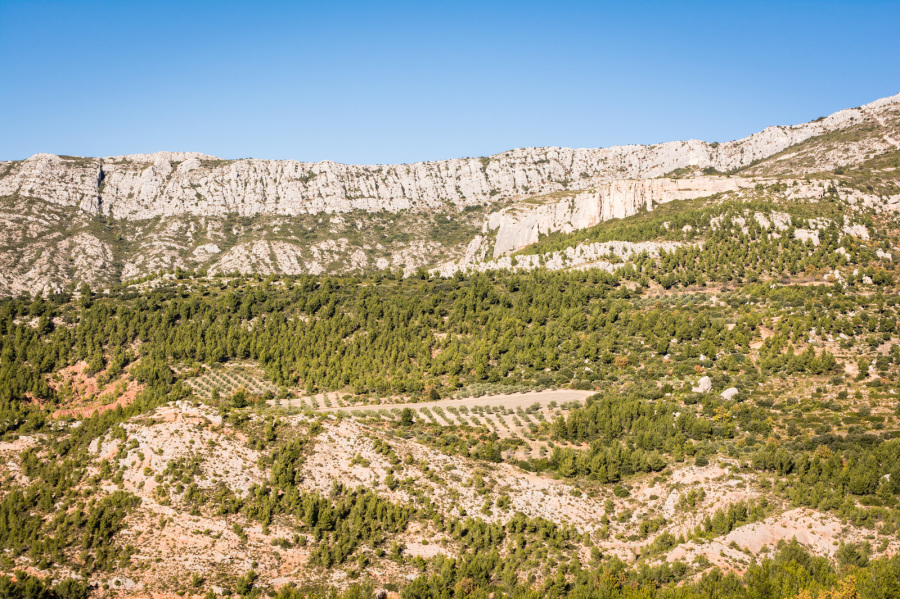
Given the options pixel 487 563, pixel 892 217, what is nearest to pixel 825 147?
pixel 892 217

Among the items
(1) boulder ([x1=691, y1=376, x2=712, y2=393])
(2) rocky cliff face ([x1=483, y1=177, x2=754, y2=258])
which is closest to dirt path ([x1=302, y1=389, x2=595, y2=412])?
(1) boulder ([x1=691, y1=376, x2=712, y2=393])

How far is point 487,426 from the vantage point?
69.5 metres

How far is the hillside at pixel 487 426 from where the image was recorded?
137 feet

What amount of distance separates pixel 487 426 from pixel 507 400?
1088cm

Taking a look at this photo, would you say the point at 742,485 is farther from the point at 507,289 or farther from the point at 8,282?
the point at 8,282

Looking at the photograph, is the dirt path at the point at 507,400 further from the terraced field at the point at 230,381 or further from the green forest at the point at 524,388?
the terraced field at the point at 230,381

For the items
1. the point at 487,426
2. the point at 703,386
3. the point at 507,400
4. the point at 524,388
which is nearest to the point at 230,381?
the point at 507,400

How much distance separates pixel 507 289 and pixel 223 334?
53583 millimetres

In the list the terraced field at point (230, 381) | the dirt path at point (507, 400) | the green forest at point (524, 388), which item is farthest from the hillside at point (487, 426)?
the terraced field at point (230, 381)

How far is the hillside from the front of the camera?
4169cm

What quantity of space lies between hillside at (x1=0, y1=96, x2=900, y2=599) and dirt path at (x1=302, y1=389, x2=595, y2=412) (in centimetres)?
52

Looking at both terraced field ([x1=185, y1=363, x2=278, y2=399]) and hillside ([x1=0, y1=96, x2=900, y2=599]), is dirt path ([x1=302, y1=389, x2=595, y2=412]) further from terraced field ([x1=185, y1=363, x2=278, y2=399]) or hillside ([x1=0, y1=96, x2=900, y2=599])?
terraced field ([x1=185, y1=363, x2=278, y2=399])

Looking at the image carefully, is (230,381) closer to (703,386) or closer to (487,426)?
(487,426)

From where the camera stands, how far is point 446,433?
6438 centimetres
